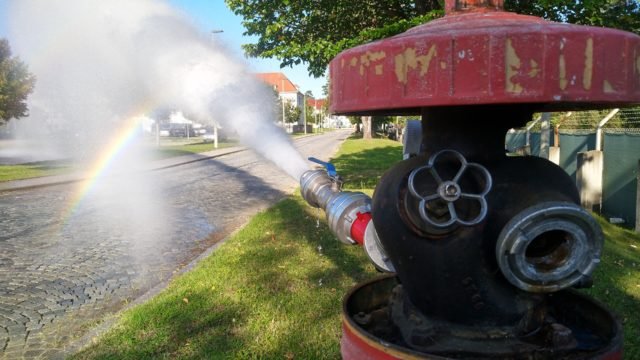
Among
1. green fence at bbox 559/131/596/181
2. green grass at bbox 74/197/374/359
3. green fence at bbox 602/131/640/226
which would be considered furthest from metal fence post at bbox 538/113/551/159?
green grass at bbox 74/197/374/359

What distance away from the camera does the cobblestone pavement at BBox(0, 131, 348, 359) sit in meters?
4.74

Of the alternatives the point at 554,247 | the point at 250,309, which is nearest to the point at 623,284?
the point at 250,309

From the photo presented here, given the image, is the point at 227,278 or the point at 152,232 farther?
the point at 152,232

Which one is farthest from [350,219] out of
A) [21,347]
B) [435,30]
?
[21,347]

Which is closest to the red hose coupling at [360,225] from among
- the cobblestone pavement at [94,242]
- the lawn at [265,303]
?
the lawn at [265,303]

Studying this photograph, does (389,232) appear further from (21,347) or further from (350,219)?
(21,347)

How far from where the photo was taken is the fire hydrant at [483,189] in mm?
1459

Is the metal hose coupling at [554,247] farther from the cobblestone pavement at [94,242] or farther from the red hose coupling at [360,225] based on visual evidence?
the cobblestone pavement at [94,242]

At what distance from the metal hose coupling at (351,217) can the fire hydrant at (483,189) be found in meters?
0.23

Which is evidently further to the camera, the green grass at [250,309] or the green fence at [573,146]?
the green fence at [573,146]

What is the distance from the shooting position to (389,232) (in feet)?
6.49

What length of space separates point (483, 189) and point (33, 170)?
20498 mm

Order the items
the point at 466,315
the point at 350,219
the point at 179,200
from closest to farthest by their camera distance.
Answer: the point at 466,315 < the point at 350,219 < the point at 179,200

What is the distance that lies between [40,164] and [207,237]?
16956 mm
